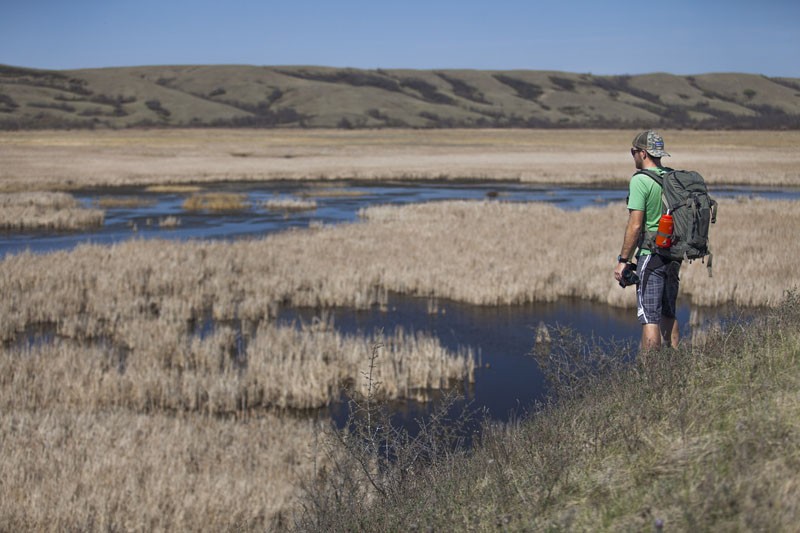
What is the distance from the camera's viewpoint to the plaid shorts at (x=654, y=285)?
6.92 metres

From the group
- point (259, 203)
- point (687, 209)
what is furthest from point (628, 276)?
point (259, 203)

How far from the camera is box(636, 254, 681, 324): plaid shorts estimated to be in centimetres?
692

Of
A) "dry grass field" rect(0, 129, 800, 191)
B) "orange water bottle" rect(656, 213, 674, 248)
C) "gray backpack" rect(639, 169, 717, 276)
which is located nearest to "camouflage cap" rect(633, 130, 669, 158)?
"gray backpack" rect(639, 169, 717, 276)

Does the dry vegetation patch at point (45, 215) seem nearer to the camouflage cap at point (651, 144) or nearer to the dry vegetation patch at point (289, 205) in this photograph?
the dry vegetation patch at point (289, 205)

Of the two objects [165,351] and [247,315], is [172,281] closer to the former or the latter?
[247,315]

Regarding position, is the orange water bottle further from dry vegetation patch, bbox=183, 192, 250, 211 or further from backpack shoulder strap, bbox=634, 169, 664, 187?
dry vegetation patch, bbox=183, 192, 250, 211

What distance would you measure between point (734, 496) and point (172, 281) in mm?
14243

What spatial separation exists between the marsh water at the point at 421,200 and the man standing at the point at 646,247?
2.03 feet

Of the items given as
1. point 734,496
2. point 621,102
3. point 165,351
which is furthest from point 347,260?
point 621,102

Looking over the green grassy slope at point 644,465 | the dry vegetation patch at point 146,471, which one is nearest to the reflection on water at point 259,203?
the dry vegetation patch at point 146,471

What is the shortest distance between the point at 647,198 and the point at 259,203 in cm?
2907

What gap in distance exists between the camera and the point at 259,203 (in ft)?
113

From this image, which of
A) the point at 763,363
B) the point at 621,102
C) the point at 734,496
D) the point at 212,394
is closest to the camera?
the point at 734,496

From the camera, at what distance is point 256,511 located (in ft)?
21.0
